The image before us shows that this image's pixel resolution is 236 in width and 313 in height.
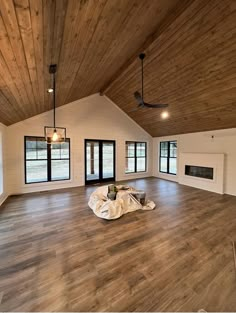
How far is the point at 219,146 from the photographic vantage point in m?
5.98

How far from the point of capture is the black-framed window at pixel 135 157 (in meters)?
8.26

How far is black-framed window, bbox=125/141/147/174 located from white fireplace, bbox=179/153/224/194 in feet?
7.22

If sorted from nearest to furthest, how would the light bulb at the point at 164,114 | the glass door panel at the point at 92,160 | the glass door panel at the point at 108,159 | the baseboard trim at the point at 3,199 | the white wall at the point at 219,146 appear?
the baseboard trim at the point at 3,199 → the white wall at the point at 219,146 → the light bulb at the point at 164,114 → the glass door panel at the point at 92,160 → the glass door panel at the point at 108,159

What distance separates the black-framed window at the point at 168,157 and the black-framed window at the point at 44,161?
517cm

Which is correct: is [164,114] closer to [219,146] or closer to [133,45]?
[219,146]

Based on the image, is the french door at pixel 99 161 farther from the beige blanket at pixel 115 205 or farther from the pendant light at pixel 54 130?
the beige blanket at pixel 115 205

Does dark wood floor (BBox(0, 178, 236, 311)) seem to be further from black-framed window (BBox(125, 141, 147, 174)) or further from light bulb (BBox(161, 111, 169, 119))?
black-framed window (BBox(125, 141, 147, 174))

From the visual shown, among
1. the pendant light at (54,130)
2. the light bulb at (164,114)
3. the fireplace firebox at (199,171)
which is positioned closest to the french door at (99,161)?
the pendant light at (54,130)

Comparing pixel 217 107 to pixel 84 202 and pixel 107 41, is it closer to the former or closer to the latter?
pixel 107 41

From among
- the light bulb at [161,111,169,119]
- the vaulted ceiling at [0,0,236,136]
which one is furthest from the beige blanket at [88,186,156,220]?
the light bulb at [161,111,169,119]

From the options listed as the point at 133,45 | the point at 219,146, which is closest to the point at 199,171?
the point at 219,146

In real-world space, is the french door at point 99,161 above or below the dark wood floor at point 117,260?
above

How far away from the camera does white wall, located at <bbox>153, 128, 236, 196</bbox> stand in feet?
18.3

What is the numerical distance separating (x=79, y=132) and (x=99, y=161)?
1.67 metres
